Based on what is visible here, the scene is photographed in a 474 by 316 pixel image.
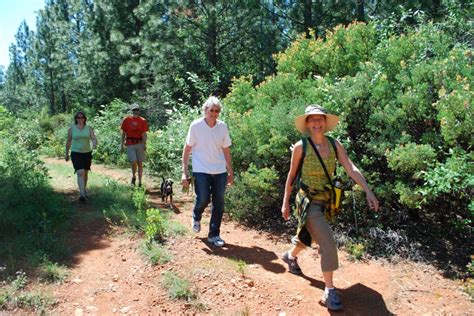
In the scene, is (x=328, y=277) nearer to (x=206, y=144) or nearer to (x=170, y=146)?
(x=206, y=144)

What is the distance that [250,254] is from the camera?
5148mm

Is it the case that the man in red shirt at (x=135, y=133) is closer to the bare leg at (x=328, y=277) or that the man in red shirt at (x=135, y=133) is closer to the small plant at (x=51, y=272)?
the small plant at (x=51, y=272)

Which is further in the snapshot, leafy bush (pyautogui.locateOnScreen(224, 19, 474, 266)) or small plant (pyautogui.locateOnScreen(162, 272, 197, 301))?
leafy bush (pyautogui.locateOnScreen(224, 19, 474, 266))

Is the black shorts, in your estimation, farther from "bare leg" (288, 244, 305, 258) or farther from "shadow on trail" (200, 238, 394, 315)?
"bare leg" (288, 244, 305, 258)

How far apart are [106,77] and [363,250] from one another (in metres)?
16.9

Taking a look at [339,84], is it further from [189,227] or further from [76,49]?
[76,49]

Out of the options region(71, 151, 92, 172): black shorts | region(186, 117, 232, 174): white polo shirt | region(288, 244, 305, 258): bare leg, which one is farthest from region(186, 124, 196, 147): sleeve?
region(71, 151, 92, 172): black shorts

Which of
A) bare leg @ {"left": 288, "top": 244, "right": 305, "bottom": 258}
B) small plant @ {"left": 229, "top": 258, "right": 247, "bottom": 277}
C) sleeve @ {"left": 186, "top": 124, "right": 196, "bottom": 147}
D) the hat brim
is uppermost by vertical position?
the hat brim

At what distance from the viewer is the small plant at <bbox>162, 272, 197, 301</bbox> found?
13.2ft

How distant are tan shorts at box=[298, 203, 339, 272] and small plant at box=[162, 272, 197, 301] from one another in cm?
124

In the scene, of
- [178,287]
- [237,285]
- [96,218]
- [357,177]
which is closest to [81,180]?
[96,218]

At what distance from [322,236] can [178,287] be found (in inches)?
56.2

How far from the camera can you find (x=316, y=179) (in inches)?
153

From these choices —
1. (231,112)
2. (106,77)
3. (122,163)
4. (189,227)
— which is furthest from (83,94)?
(189,227)
